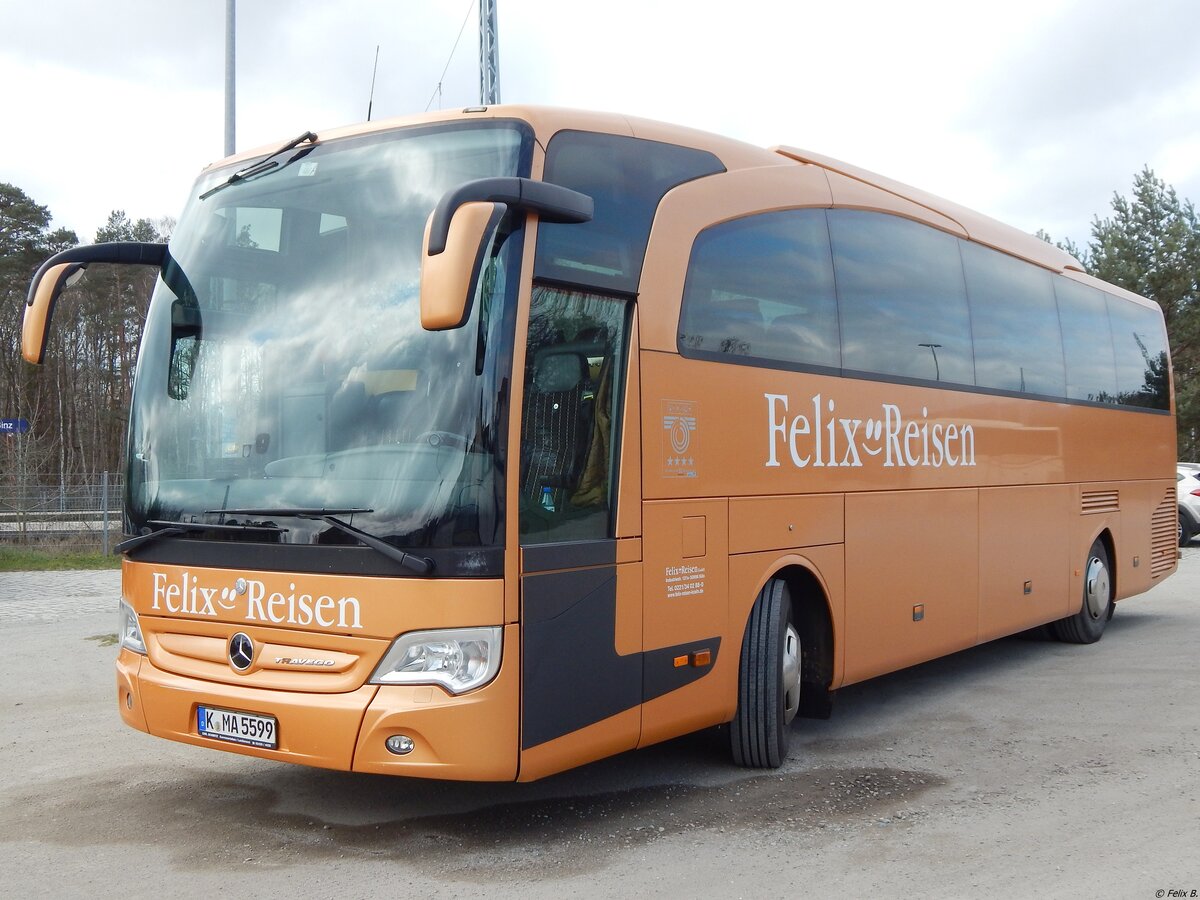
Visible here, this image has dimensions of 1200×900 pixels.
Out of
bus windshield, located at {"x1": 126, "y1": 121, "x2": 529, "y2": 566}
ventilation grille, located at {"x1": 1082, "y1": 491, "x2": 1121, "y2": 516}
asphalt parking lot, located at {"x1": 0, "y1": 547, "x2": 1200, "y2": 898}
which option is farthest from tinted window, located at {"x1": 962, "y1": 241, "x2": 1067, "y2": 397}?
bus windshield, located at {"x1": 126, "y1": 121, "x2": 529, "y2": 566}

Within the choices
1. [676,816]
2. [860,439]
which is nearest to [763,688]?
[676,816]

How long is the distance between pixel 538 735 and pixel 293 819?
4.99 feet

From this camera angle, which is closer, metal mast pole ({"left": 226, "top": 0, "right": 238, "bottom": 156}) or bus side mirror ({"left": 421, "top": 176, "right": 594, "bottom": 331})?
bus side mirror ({"left": 421, "top": 176, "right": 594, "bottom": 331})

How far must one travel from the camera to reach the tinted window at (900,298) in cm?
741

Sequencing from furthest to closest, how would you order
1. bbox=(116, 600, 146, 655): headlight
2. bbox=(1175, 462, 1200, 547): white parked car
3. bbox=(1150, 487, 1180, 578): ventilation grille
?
1. bbox=(1175, 462, 1200, 547): white parked car
2. bbox=(1150, 487, 1180, 578): ventilation grille
3. bbox=(116, 600, 146, 655): headlight

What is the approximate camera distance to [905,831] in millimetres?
5336

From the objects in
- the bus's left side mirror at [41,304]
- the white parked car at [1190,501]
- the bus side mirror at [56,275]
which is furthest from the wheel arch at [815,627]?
the white parked car at [1190,501]

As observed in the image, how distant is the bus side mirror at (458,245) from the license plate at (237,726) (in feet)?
6.45

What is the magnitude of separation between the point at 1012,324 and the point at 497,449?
636cm

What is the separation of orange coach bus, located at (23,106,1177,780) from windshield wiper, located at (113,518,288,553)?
0.02 m

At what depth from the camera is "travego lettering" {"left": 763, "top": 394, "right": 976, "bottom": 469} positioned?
262 inches

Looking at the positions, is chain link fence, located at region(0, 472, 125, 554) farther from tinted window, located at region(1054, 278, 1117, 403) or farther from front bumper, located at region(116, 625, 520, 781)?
front bumper, located at region(116, 625, 520, 781)

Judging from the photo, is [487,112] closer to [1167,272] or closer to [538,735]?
[538,735]

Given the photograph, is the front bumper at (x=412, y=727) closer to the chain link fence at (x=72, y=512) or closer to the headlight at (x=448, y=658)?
the headlight at (x=448, y=658)
